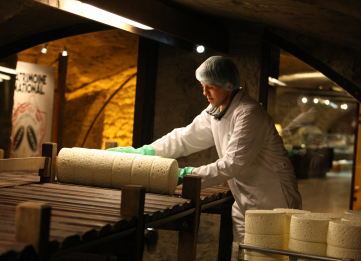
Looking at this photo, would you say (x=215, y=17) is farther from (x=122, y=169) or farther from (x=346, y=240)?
(x=346, y=240)

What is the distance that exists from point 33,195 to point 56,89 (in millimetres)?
5006

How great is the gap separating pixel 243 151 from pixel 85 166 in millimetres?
998

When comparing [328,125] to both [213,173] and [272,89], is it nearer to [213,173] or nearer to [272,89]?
[272,89]

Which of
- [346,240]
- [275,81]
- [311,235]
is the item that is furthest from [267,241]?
[275,81]

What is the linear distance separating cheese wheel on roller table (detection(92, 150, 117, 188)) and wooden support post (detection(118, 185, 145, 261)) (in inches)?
29.1

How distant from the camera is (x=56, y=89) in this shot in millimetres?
6820

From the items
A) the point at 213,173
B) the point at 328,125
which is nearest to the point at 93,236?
the point at 213,173

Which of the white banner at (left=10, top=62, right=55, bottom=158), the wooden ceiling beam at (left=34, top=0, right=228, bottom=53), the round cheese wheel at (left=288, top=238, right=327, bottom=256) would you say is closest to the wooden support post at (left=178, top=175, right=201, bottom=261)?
the round cheese wheel at (left=288, top=238, right=327, bottom=256)

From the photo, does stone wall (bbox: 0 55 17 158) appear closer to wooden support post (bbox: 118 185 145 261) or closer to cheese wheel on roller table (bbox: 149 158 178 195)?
cheese wheel on roller table (bbox: 149 158 178 195)

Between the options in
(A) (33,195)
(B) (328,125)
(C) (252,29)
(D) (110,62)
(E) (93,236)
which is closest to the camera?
(E) (93,236)

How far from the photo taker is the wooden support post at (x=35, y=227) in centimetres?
121

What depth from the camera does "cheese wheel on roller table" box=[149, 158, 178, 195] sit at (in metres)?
2.34

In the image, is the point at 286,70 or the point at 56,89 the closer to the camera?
the point at 286,70

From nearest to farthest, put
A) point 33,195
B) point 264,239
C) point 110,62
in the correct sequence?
point 264,239
point 33,195
point 110,62
